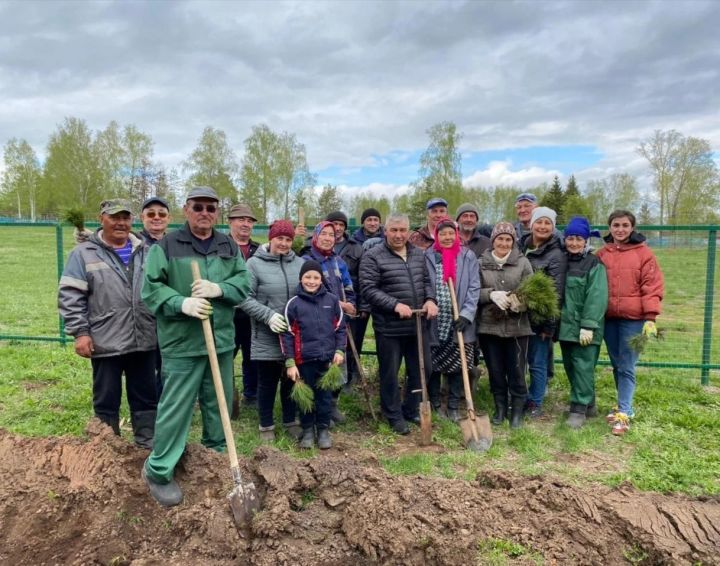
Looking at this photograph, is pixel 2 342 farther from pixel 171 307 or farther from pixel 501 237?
pixel 501 237

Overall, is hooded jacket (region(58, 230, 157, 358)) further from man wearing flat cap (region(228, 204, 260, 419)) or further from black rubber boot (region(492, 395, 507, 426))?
black rubber boot (region(492, 395, 507, 426))

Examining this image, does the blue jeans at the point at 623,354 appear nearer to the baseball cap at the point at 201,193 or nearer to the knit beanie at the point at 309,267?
the knit beanie at the point at 309,267

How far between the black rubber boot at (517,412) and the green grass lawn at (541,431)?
11 cm

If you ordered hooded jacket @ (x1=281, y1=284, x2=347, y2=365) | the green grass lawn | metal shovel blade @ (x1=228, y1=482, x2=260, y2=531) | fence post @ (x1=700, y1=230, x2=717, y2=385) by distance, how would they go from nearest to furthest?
metal shovel blade @ (x1=228, y1=482, x2=260, y2=531)
the green grass lawn
hooded jacket @ (x1=281, y1=284, x2=347, y2=365)
fence post @ (x1=700, y1=230, x2=717, y2=385)

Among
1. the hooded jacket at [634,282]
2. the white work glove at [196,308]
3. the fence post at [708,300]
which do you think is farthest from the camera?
the fence post at [708,300]

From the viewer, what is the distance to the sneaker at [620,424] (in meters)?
4.86

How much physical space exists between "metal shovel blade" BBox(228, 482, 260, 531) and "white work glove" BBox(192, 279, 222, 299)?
116 centimetres

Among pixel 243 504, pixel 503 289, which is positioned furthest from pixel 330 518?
pixel 503 289

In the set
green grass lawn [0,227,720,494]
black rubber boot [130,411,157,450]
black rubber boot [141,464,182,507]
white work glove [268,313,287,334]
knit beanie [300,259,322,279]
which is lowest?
green grass lawn [0,227,720,494]

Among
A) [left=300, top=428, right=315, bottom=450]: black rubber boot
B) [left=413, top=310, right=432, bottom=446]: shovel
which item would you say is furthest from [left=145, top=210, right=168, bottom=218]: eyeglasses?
[left=413, top=310, right=432, bottom=446]: shovel

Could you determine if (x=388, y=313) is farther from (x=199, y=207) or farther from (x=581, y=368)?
(x=199, y=207)

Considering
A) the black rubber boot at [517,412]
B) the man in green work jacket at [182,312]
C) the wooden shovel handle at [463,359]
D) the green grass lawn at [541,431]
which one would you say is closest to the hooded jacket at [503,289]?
the wooden shovel handle at [463,359]

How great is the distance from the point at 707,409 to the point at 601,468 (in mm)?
2096

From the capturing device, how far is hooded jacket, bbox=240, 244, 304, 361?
462 cm
